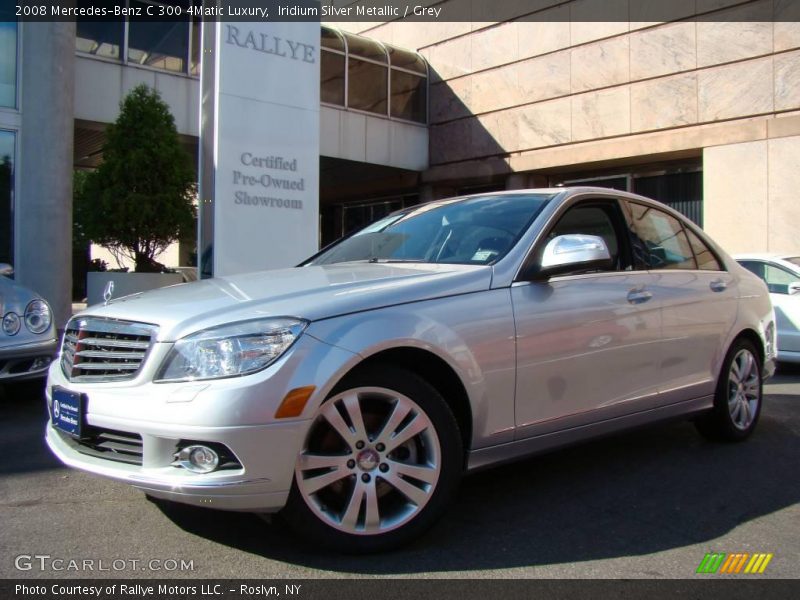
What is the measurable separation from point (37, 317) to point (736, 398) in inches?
213

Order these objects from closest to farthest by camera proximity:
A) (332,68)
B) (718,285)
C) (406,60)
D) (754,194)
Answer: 1. (718,285)
2. (754,194)
3. (332,68)
4. (406,60)

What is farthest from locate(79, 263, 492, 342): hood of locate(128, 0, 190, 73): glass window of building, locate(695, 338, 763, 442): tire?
locate(128, 0, 190, 73): glass window of building

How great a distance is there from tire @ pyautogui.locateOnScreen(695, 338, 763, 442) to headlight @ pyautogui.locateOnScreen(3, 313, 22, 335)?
204 inches

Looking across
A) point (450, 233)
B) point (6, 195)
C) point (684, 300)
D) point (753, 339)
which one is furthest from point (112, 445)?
point (6, 195)

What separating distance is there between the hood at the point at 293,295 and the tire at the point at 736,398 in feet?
7.32

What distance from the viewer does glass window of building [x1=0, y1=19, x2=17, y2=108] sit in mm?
11422

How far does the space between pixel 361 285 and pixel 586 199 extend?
1.63 meters

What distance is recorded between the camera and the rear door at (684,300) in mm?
4191

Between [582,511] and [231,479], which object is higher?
[231,479]

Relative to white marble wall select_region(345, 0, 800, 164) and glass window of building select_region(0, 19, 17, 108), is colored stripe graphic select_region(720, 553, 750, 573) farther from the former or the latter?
white marble wall select_region(345, 0, 800, 164)

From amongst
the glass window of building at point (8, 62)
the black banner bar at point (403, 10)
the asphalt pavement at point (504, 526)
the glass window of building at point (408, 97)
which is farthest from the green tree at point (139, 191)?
the glass window of building at point (408, 97)

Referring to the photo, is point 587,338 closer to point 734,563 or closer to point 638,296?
point 638,296

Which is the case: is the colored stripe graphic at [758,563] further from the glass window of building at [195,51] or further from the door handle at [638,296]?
the glass window of building at [195,51]

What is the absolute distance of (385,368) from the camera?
2.95 m
